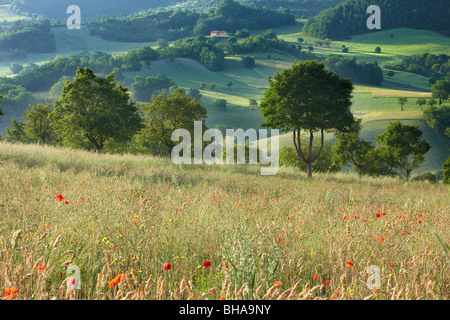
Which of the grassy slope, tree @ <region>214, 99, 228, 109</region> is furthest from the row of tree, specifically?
tree @ <region>214, 99, 228, 109</region>

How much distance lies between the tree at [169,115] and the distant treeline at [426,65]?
15871cm

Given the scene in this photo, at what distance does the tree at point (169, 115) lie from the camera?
35.9m

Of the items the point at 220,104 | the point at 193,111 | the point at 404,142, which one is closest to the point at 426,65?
the point at 220,104

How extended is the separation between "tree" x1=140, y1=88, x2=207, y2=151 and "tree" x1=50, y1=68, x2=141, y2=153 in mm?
6217

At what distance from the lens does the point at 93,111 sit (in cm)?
2823

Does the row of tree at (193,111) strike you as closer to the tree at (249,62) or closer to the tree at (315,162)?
the tree at (315,162)

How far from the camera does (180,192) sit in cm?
705

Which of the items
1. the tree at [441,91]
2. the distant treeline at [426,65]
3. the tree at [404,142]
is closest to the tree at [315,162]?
the tree at [404,142]

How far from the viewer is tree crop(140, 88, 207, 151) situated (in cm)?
3594

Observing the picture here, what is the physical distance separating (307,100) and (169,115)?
1625 cm

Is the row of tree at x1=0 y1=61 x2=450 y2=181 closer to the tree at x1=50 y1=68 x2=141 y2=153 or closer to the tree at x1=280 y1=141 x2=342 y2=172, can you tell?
the tree at x1=50 y1=68 x2=141 y2=153

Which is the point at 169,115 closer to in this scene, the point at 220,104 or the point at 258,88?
the point at 220,104
